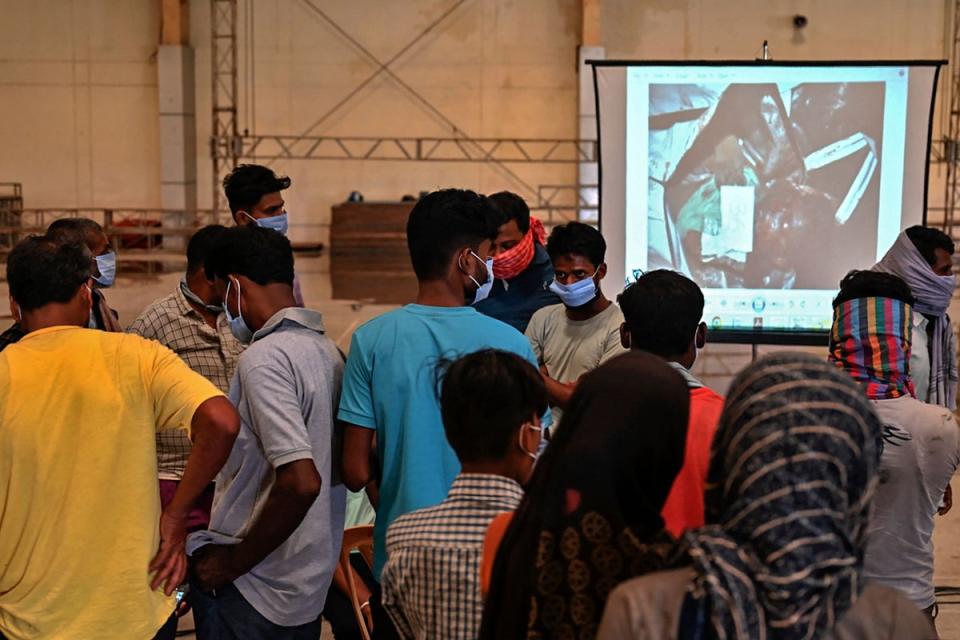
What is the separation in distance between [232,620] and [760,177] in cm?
443

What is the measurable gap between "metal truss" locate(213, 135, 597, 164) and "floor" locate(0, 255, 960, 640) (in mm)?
1686

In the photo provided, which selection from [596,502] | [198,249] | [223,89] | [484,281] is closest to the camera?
[596,502]

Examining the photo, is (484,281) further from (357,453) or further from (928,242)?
(928,242)

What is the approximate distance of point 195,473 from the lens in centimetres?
245

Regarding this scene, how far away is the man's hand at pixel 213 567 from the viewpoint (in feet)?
8.59

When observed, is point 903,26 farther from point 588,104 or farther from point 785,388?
point 785,388

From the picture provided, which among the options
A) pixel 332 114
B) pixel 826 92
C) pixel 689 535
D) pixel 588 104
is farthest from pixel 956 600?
pixel 332 114

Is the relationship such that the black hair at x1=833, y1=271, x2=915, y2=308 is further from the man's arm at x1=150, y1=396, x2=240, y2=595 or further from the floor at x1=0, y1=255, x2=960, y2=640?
the man's arm at x1=150, y1=396, x2=240, y2=595

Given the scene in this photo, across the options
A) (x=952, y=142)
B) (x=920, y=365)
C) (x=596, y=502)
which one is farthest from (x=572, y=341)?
(x=952, y=142)

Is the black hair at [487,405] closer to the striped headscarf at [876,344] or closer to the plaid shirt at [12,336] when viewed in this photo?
the striped headscarf at [876,344]

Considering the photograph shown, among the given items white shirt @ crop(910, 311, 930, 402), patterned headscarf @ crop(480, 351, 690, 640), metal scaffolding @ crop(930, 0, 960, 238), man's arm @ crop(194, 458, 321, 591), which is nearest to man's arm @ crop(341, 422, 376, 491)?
man's arm @ crop(194, 458, 321, 591)

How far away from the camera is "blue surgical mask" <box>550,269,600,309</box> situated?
4.18 metres

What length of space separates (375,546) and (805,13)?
1588 cm

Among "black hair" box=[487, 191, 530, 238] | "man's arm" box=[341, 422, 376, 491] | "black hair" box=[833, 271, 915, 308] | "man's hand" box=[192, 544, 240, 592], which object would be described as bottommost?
"man's hand" box=[192, 544, 240, 592]
